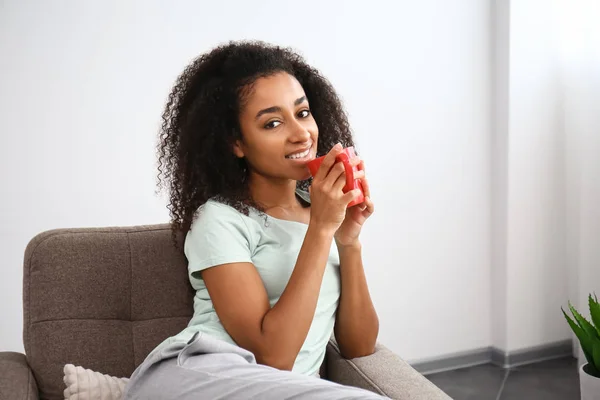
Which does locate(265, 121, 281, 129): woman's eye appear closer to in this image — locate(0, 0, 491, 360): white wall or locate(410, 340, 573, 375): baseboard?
locate(0, 0, 491, 360): white wall

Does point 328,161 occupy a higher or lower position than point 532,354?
higher

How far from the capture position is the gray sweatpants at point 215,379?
117 centimetres

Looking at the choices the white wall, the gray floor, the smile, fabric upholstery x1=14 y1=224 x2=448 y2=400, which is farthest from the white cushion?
the gray floor

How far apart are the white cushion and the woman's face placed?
56 centimetres

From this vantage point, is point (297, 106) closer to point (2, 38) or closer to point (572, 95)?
point (2, 38)

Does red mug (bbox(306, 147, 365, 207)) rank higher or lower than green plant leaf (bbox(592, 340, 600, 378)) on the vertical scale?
higher

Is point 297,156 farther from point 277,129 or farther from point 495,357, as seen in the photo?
point 495,357

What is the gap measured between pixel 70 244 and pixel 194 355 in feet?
1.58

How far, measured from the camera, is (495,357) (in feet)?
9.93

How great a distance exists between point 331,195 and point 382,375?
0.39 metres

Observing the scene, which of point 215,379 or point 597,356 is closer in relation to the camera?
point 215,379

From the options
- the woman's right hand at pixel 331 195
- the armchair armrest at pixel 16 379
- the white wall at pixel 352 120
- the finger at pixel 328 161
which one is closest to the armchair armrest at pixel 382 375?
the woman's right hand at pixel 331 195

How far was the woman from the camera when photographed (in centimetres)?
141

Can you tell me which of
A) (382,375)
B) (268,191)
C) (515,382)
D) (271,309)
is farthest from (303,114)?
(515,382)
